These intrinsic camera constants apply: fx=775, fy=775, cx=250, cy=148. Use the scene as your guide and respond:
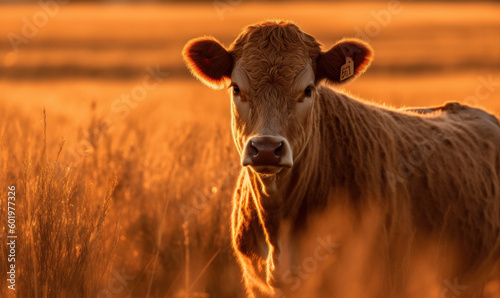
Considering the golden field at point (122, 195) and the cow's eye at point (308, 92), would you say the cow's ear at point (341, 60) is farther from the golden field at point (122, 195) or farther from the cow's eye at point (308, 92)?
the golden field at point (122, 195)

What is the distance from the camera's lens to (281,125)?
5000mm

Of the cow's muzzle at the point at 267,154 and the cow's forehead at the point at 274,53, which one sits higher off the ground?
the cow's forehead at the point at 274,53

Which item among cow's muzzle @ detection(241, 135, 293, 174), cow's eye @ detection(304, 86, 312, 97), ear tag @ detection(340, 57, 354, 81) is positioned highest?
ear tag @ detection(340, 57, 354, 81)

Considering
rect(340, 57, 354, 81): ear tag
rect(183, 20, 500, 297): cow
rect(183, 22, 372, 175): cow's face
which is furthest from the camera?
rect(340, 57, 354, 81): ear tag

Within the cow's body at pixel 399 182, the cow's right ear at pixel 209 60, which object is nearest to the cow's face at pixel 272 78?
the cow's right ear at pixel 209 60

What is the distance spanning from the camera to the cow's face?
4742mm

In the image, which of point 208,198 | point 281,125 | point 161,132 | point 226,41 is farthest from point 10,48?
point 281,125

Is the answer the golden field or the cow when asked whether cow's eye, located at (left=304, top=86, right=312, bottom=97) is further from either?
the golden field

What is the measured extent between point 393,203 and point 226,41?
3024 cm

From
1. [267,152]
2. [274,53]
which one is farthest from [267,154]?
[274,53]

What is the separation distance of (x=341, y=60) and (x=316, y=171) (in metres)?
0.83

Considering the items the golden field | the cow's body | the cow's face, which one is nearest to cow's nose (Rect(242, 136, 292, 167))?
the cow's face

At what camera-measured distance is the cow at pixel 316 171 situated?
5.16 metres

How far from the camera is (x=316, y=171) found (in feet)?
17.7
